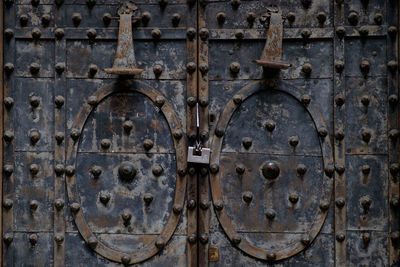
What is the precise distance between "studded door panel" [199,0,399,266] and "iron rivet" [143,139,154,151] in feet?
0.92

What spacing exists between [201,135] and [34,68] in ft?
2.81

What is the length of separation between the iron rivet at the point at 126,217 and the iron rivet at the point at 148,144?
0.32m

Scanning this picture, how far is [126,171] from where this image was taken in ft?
9.95

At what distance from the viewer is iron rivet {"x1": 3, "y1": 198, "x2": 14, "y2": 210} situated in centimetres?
303

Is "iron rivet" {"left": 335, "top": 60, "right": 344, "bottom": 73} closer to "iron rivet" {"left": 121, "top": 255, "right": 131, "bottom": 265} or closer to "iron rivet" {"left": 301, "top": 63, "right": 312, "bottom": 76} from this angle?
"iron rivet" {"left": 301, "top": 63, "right": 312, "bottom": 76}

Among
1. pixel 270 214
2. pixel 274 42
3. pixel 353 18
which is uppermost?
pixel 353 18

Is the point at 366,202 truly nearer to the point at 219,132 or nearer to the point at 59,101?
the point at 219,132

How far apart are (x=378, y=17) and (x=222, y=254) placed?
134 cm

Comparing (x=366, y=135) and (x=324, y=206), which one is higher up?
(x=366, y=135)

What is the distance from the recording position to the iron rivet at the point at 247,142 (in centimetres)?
306

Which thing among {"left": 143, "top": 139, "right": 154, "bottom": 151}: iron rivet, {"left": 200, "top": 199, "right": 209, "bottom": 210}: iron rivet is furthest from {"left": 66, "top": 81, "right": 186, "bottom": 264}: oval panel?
{"left": 200, "top": 199, "right": 209, "bottom": 210}: iron rivet

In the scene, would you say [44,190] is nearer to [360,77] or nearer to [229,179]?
[229,179]

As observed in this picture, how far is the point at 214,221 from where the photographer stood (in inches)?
121

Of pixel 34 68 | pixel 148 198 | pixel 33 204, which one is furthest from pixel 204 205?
pixel 34 68
